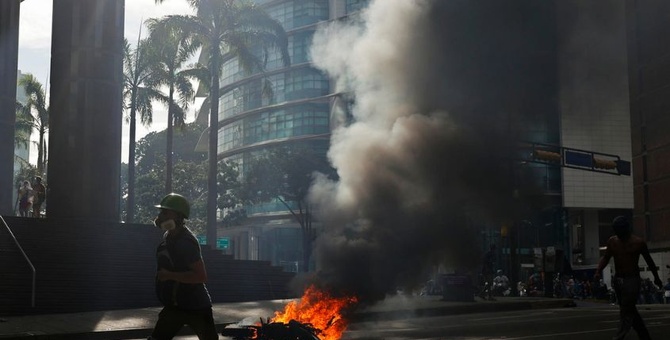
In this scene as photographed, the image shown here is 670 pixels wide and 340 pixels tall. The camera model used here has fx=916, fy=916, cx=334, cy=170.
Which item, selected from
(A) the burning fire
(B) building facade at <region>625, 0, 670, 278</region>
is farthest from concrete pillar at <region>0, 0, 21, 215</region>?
(B) building facade at <region>625, 0, 670, 278</region>

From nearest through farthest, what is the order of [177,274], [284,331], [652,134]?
[177,274]
[284,331]
[652,134]

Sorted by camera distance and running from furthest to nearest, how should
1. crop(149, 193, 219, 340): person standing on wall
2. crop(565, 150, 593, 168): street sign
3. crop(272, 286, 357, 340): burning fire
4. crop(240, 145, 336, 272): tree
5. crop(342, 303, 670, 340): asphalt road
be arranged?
1. crop(240, 145, 336, 272): tree
2. crop(565, 150, 593, 168): street sign
3. crop(342, 303, 670, 340): asphalt road
4. crop(272, 286, 357, 340): burning fire
5. crop(149, 193, 219, 340): person standing on wall

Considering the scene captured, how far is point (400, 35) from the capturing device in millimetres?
15875

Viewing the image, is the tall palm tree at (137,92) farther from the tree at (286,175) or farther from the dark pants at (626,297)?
the dark pants at (626,297)

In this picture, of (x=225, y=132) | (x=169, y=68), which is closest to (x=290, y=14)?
(x=225, y=132)

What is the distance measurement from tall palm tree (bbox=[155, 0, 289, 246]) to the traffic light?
1309cm

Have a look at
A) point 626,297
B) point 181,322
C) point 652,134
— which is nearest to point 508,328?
point 626,297

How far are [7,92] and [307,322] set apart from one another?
29.3 metres

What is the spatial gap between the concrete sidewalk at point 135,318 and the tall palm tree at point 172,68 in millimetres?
19014

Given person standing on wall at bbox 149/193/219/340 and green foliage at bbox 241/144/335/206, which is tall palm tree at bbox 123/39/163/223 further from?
person standing on wall at bbox 149/193/219/340

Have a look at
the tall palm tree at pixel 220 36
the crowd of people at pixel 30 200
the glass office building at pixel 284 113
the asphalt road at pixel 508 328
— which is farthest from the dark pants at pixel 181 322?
the glass office building at pixel 284 113

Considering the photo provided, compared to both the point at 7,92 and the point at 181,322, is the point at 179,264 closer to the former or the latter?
the point at 181,322

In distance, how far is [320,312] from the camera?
40.0 feet

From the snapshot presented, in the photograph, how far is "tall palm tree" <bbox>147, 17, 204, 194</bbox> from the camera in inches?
1592
